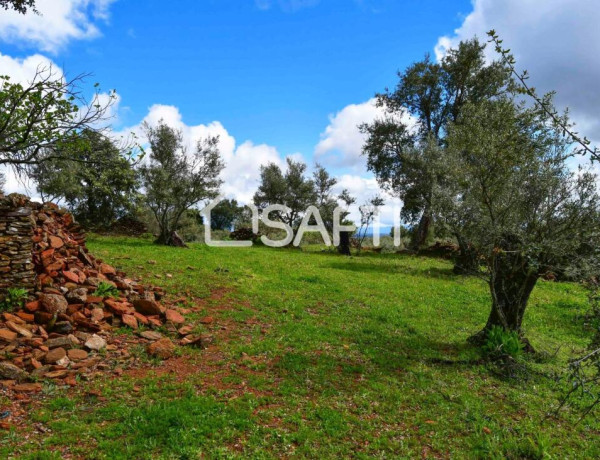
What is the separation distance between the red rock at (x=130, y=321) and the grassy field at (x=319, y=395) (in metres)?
1.64

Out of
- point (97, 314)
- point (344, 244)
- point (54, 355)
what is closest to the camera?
point (54, 355)

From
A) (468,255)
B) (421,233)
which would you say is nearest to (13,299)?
(468,255)

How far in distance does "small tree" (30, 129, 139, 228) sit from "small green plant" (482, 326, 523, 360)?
11.6 meters

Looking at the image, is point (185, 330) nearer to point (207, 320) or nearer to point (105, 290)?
point (207, 320)

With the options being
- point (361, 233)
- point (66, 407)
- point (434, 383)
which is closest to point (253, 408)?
point (66, 407)

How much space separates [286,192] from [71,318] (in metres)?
32.8

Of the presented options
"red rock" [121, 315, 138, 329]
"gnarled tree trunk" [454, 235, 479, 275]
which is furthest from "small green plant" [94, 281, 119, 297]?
"gnarled tree trunk" [454, 235, 479, 275]

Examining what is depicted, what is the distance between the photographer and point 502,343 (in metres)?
8.52

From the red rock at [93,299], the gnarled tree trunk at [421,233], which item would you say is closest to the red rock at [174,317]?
the red rock at [93,299]

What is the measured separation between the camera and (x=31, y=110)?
973cm

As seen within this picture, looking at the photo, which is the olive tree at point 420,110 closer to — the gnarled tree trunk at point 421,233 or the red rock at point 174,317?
the gnarled tree trunk at point 421,233

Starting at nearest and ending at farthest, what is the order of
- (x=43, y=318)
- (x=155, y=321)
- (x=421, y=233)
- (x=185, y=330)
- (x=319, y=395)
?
(x=319, y=395) < (x=43, y=318) < (x=185, y=330) < (x=155, y=321) < (x=421, y=233)

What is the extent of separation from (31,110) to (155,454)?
988 cm

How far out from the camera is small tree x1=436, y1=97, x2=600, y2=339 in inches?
327
